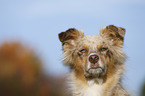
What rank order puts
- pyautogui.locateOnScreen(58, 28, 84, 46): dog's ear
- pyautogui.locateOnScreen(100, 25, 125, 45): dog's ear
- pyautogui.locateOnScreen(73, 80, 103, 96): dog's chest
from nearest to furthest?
pyautogui.locateOnScreen(73, 80, 103, 96): dog's chest → pyautogui.locateOnScreen(100, 25, 125, 45): dog's ear → pyautogui.locateOnScreen(58, 28, 84, 46): dog's ear

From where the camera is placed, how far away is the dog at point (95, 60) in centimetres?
776

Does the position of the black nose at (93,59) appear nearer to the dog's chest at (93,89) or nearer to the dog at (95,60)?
the dog at (95,60)

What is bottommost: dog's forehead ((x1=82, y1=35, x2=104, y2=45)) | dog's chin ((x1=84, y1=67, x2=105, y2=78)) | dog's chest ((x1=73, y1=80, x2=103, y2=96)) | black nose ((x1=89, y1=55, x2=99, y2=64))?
dog's chest ((x1=73, y1=80, x2=103, y2=96))

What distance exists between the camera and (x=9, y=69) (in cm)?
7131

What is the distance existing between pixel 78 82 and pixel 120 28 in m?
2.02

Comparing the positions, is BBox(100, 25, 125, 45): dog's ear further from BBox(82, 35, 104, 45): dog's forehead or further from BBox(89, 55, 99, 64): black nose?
BBox(89, 55, 99, 64): black nose

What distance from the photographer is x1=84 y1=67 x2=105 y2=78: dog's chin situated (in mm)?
7629

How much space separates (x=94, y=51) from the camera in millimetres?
7871

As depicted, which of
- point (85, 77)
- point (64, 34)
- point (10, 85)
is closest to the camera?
point (85, 77)

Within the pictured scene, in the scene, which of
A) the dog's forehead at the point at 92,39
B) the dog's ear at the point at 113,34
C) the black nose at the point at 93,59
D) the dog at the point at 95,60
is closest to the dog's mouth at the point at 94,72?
the dog at the point at 95,60

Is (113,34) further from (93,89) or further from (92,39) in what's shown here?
(93,89)

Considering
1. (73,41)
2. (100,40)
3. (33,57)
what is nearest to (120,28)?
(100,40)

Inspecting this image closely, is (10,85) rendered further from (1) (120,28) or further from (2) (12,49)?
(1) (120,28)

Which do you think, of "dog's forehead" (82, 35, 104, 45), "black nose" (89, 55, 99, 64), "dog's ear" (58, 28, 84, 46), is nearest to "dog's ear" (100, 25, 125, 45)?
"dog's forehead" (82, 35, 104, 45)
